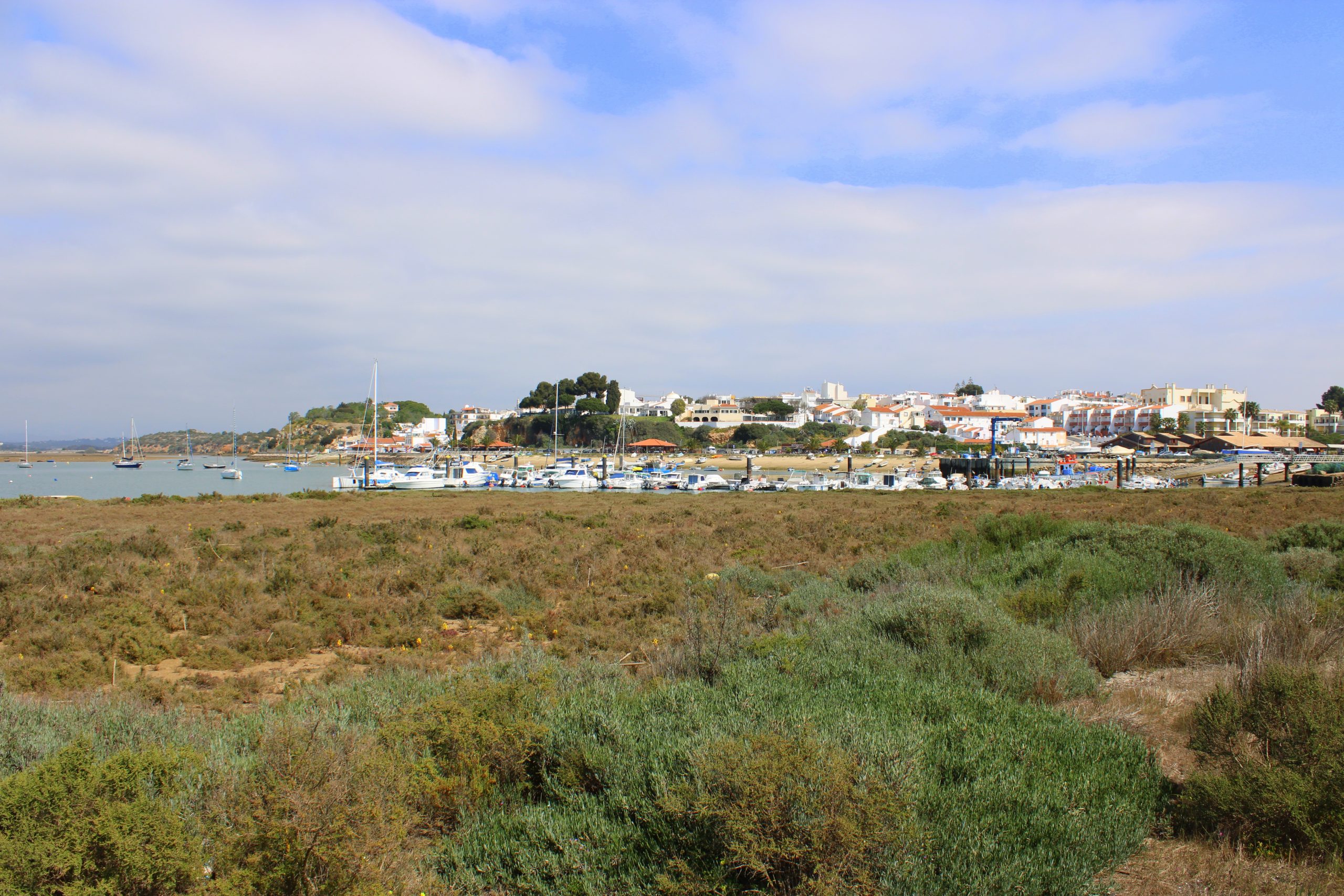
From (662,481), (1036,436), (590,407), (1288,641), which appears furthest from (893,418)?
(1288,641)

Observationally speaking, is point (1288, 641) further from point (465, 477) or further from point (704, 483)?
point (465, 477)

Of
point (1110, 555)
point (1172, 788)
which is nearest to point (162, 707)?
point (1172, 788)

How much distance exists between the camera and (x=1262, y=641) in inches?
209

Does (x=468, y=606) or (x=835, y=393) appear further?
(x=835, y=393)

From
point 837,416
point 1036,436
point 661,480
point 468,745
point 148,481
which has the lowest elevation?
point 148,481

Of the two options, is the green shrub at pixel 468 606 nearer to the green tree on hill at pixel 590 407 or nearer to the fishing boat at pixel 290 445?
the fishing boat at pixel 290 445

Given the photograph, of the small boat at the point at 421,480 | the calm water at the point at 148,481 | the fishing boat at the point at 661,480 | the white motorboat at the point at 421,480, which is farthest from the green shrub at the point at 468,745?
the small boat at the point at 421,480

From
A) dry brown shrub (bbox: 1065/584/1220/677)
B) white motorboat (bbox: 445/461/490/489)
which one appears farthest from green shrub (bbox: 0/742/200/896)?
white motorboat (bbox: 445/461/490/489)

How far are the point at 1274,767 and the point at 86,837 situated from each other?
17.3 ft

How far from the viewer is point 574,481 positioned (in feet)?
162

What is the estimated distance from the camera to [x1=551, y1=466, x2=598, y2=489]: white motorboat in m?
49.2

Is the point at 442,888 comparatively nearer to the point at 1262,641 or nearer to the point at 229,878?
the point at 229,878

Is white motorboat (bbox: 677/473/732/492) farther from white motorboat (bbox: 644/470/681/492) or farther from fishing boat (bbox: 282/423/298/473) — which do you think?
fishing boat (bbox: 282/423/298/473)

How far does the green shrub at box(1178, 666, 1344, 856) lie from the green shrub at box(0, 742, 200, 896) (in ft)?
15.1
